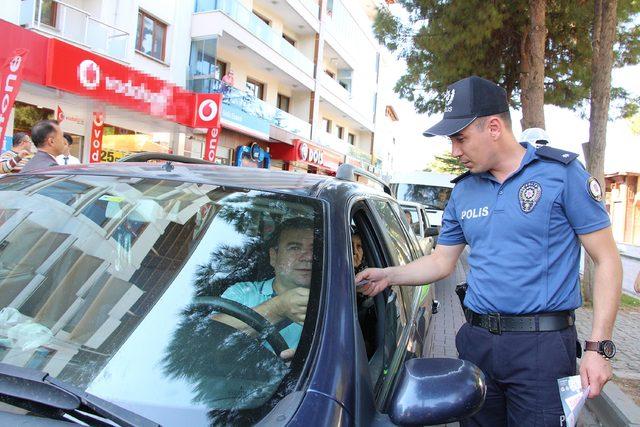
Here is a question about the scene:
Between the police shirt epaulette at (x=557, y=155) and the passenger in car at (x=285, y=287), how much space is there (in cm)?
96

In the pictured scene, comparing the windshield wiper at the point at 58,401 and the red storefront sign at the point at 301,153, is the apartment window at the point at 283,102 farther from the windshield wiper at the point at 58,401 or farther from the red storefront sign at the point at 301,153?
the windshield wiper at the point at 58,401

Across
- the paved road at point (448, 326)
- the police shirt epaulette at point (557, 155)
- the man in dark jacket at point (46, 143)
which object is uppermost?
the man in dark jacket at point (46, 143)

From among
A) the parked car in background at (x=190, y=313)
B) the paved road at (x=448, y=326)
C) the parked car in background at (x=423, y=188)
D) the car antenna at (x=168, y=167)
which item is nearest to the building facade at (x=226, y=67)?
the paved road at (x=448, y=326)

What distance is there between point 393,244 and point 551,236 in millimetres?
964

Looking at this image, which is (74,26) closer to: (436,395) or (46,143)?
(46,143)

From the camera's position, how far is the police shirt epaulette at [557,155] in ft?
6.24


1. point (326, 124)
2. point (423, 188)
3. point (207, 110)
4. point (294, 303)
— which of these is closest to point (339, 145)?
point (326, 124)

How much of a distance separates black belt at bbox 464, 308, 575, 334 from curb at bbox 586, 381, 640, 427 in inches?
82.8

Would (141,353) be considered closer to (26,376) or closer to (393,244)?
(26,376)

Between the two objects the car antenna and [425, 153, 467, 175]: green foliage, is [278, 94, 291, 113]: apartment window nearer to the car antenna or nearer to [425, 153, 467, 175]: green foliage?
the car antenna

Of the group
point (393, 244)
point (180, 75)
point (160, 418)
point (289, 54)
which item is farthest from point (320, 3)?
point (160, 418)

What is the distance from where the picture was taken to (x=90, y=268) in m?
1.73

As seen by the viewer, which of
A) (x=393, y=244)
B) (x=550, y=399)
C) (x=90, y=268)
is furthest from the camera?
(x=393, y=244)

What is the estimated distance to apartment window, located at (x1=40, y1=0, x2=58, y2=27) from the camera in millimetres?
12109
